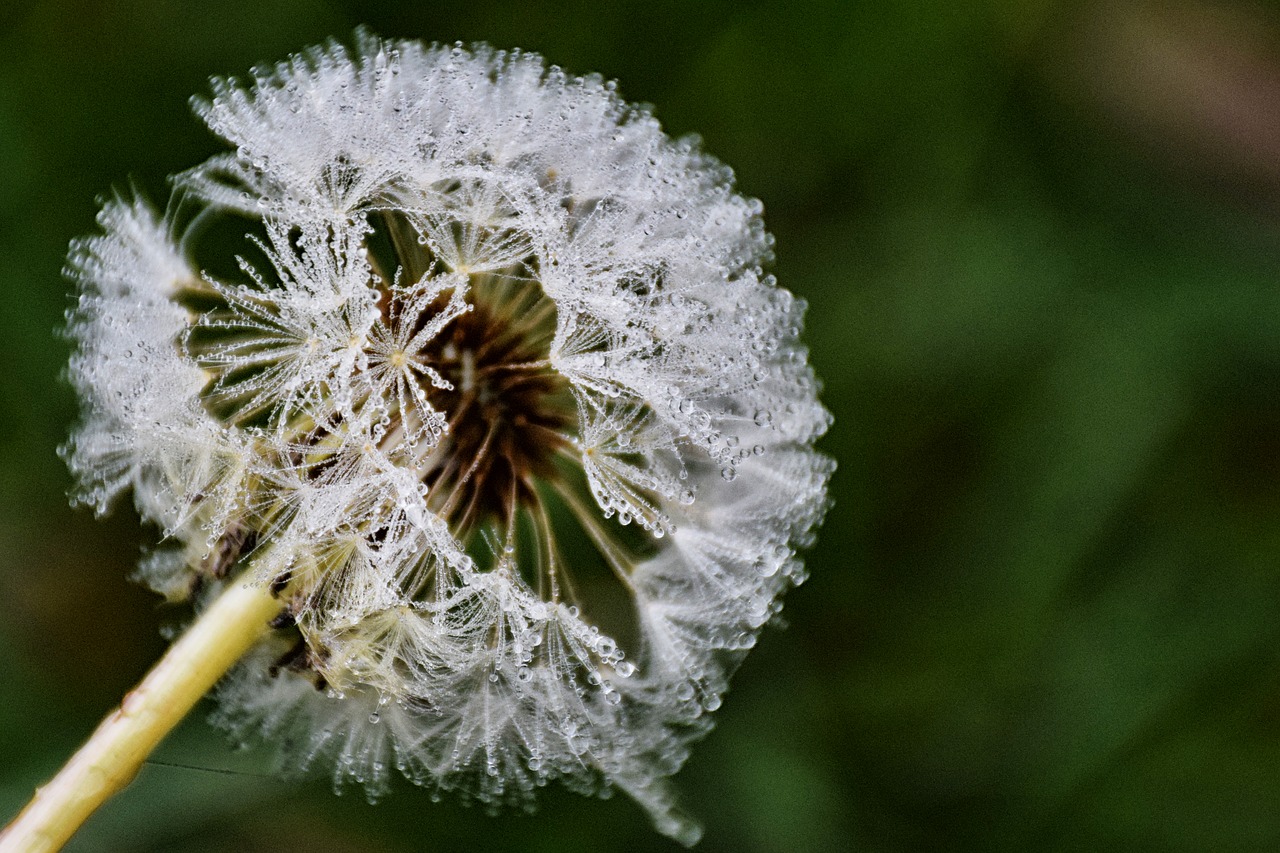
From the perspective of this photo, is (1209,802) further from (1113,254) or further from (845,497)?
(1113,254)

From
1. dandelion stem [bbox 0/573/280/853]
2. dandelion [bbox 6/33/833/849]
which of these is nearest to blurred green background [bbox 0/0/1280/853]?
dandelion [bbox 6/33/833/849]

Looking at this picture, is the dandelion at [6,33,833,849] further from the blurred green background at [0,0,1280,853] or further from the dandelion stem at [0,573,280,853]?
the blurred green background at [0,0,1280,853]

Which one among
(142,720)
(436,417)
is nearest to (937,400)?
(436,417)

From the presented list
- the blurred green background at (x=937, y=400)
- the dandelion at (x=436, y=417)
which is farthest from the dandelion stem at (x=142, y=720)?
the blurred green background at (x=937, y=400)

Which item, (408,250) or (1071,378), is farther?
(1071,378)

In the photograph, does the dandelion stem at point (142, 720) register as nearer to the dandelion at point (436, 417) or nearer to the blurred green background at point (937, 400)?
the dandelion at point (436, 417)

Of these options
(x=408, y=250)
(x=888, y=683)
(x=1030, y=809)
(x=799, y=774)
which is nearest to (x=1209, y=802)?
(x=1030, y=809)
